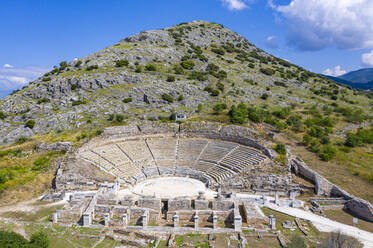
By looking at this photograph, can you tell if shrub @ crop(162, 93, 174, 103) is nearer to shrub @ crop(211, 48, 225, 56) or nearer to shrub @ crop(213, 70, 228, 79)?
shrub @ crop(213, 70, 228, 79)

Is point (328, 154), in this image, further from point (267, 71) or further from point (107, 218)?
point (267, 71)

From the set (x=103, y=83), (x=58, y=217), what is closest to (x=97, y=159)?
(x=58, y=217)

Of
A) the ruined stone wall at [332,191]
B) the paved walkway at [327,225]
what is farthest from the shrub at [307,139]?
the paved walkway at [327,225]

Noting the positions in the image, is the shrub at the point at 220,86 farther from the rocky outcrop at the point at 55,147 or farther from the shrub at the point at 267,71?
the rocky outcrop at the point at 55,147

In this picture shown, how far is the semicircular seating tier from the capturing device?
31938 millimetres

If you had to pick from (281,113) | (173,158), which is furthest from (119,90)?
(281,113)

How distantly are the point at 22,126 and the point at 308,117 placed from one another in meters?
63.5

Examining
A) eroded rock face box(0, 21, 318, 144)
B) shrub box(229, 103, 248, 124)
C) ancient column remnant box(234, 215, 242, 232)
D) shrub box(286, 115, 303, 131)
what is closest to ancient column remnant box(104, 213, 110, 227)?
ancient column remnant box(234, 215, 242, 232)

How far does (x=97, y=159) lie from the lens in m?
33.8

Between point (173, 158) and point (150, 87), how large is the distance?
2809 centimetres

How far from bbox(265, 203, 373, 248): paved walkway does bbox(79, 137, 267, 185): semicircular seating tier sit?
8.06m

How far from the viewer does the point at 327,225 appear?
20.8 meters

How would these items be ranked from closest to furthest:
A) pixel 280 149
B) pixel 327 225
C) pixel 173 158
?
pixel 327 225
pixel 280 149
pixel 173 158

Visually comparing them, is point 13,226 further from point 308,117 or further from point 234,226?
point 308,117
